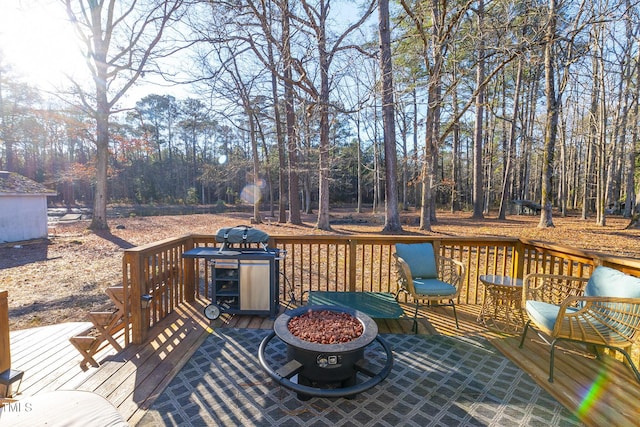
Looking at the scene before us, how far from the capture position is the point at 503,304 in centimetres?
327

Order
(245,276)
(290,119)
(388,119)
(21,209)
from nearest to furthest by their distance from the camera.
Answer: (245,276), (388,119), (21,209), (290,119)

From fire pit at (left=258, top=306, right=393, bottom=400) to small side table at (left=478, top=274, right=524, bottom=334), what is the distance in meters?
1.65

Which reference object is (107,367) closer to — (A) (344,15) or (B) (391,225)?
(B) (391,225)

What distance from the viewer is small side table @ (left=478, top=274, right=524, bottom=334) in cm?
308

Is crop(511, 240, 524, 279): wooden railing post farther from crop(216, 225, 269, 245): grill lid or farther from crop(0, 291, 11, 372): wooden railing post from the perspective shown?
crop(0, 291, 11, 372): wooden railing post

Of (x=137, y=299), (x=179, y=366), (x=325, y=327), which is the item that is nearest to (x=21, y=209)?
(x=137, y=299)

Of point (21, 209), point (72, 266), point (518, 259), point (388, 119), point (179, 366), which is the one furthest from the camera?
point (21, 209)

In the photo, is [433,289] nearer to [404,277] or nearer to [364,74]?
[404,277]

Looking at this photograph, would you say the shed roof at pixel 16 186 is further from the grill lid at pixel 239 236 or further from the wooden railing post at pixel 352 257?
the wooden railing post at pixel 352 257

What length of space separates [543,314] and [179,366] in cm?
299

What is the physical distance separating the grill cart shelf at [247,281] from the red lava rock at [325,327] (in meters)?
0.92

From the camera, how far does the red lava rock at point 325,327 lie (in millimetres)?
2035

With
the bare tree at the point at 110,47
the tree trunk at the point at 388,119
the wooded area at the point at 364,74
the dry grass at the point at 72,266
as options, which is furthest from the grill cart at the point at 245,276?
the bare tree at the point at 110,47

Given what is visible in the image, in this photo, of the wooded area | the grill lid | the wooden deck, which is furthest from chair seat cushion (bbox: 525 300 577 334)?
the wooded area
